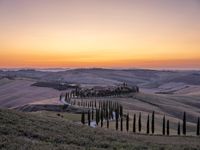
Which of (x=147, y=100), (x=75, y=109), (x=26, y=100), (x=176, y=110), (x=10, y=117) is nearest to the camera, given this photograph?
(x=10, y=117)

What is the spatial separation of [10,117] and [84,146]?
10.7 metres

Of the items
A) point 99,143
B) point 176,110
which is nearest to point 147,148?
point 99,143

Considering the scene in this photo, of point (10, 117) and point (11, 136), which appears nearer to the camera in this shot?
point (11, 136)

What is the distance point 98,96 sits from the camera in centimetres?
12900

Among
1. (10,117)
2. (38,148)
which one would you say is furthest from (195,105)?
(38,148)

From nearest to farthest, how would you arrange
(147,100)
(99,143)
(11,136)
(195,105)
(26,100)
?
1. (11,136)
2. (99,143)
3. (147,100)
4. (195,105)
5. (26,100)

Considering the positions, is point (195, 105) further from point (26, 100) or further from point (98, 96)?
point (26, 100)

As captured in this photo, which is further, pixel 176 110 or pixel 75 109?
pixel 176 110

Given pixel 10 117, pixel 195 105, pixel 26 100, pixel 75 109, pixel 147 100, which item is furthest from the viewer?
pixel 26 100

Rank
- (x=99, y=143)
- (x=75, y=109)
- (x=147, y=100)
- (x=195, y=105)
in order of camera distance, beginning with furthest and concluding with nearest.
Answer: (x=195, y=105) < (x=147, y=100) < (x=75, y=109) < (x=99, y=143)

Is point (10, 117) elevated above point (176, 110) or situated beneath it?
elevated above

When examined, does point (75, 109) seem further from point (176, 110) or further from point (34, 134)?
point (34, 134)

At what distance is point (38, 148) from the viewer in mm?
22969

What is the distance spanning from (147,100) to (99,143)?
110 meters
